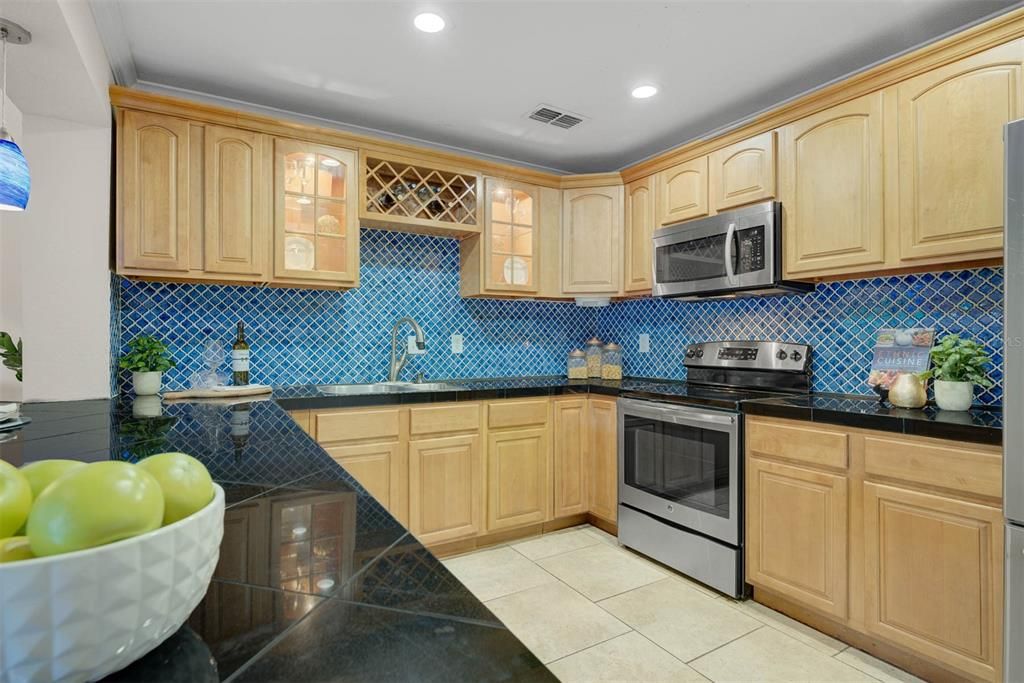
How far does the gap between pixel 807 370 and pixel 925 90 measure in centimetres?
134

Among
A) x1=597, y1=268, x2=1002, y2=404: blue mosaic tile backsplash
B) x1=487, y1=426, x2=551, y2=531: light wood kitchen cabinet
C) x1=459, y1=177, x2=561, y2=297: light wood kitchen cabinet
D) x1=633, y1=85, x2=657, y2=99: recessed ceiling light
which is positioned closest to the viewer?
x1=597, y1=268, x2=1002, y2=404: blue mosaic tile backsplash

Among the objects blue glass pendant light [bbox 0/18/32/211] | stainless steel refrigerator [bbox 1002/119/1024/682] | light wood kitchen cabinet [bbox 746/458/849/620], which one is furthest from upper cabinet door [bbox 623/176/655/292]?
blue glass pendant light [bbox 0/18/32/211]

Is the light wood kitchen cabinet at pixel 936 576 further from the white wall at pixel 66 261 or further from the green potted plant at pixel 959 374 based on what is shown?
the white wall at pixel 66 261

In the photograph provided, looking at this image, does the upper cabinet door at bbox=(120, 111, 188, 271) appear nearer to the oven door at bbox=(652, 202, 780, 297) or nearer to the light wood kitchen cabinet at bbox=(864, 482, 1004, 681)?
the oven door at bbox=(652, 202, 780, 297)

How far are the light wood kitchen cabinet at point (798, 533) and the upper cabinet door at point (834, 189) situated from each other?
0.97 meters

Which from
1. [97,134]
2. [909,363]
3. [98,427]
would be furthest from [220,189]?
[909,363]

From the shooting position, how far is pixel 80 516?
16.0 inches

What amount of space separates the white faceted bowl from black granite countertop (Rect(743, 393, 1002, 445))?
2.21m

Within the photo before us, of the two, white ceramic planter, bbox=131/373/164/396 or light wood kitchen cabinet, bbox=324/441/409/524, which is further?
light wood kitchen cabinet, bbox=324/441/409/524

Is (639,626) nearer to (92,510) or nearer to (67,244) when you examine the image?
(92,510)

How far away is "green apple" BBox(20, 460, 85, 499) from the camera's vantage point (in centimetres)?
50

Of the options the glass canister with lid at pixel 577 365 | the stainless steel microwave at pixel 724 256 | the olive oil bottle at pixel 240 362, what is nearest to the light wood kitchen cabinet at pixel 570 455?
the glass canister with lid at pixel 577 365

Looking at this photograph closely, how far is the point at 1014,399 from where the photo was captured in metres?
1.56

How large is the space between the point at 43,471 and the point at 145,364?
234 centimetres
